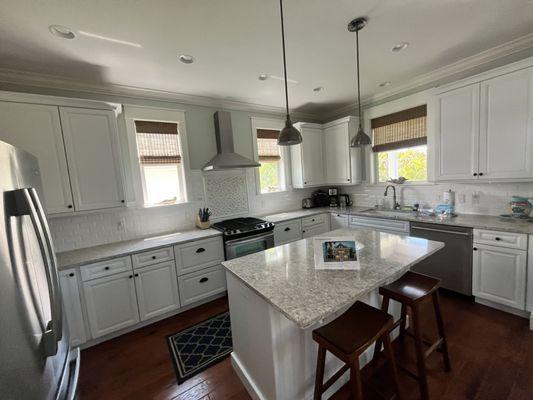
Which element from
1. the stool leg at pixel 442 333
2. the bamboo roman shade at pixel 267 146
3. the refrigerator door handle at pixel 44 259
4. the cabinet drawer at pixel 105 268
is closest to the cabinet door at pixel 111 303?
the cabinet drawer at pixel 105 268

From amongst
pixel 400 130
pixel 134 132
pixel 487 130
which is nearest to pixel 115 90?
pixel 134 132

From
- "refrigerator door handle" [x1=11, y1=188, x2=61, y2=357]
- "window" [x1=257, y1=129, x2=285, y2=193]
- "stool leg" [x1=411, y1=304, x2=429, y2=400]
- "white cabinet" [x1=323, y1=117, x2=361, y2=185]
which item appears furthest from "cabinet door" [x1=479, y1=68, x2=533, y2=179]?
"refrigerator door handle" [x1=11, y1=188, x2=61, y2=357]

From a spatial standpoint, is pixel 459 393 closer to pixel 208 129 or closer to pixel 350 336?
pixel 350 336

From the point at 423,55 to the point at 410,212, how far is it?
1.94 metres

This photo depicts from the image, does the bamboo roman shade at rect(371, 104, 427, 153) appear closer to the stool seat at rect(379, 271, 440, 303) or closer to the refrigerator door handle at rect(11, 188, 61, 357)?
the stool seat at rect(379, 271, 440, 303)

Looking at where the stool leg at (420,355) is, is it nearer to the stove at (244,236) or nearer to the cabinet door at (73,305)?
the stove at (244,236)

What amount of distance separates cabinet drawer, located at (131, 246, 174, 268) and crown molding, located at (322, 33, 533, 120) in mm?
3747

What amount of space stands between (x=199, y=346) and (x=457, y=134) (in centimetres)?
356

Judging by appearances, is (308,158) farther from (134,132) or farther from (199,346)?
(199,346)

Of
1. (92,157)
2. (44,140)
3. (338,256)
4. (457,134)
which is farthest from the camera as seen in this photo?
(457,134)

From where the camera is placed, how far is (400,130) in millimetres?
3434

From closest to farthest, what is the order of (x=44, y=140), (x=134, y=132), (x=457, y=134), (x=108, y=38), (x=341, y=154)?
(x=108, y=38), (x=44, y=140), (x=457, y=134), (x=134, y=132), (x=341, y=154)

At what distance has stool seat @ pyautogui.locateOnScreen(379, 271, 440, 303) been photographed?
1.46m

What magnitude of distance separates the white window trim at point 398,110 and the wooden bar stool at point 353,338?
8.08ft
